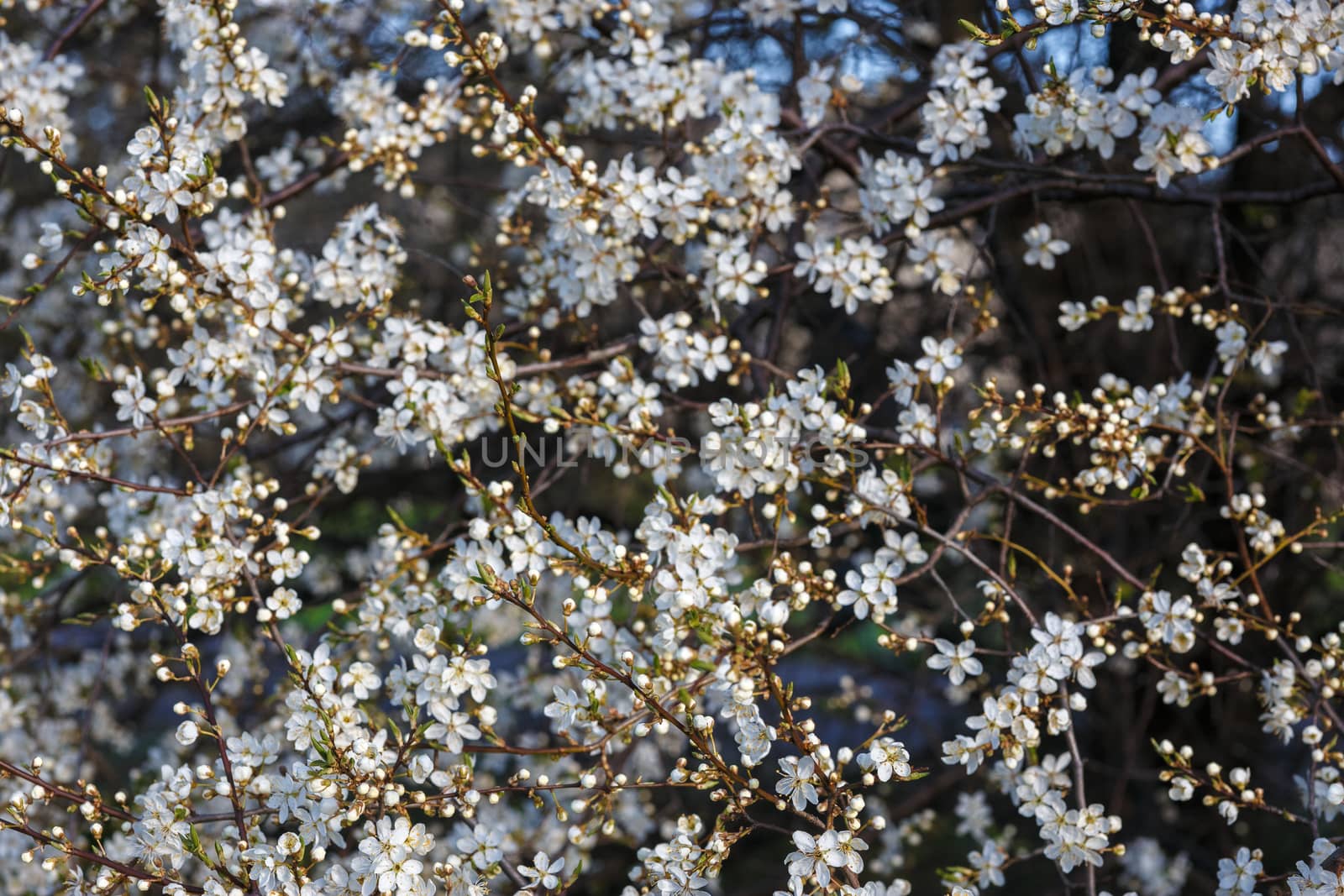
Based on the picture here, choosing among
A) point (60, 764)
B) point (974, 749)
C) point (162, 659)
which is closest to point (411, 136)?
point (162, 659)

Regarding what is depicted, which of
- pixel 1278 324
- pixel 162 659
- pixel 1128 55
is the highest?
pixel 1128 55

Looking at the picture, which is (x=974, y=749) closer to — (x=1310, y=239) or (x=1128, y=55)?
(x=1128, y=55)

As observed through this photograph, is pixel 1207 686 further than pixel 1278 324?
No

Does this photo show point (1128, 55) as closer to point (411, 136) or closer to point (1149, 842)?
point (411, 136)

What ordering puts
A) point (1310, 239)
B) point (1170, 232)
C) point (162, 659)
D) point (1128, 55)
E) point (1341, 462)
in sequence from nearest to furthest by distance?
point (162, 659), point (1341, 462), point (1128, 55), point (1310, 239), point (1170, 232)

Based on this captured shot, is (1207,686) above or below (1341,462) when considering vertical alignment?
below

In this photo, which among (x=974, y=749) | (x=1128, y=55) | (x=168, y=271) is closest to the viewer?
(x=974, y=749)
